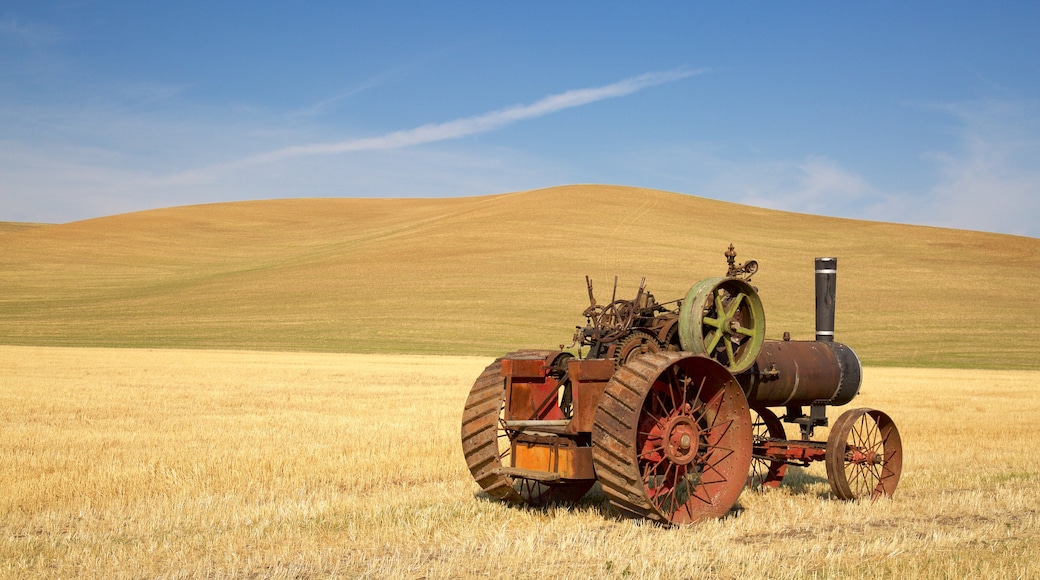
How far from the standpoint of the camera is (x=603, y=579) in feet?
21.3

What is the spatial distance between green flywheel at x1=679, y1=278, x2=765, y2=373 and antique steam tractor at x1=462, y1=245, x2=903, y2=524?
0.04 ft

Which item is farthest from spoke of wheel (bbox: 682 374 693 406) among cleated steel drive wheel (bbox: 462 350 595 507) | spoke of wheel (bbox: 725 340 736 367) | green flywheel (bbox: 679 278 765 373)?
cleated steel drive wheel (bbox: 462 350 595 507)

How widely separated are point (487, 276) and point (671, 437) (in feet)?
148

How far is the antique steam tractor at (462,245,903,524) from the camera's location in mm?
7969

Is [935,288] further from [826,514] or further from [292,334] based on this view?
[826,514]

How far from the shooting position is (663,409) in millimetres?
8406

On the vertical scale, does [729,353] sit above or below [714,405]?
above

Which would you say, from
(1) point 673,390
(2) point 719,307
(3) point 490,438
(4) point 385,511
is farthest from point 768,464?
(4) point 385,511

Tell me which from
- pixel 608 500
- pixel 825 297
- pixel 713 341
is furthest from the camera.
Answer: pixel 825 297

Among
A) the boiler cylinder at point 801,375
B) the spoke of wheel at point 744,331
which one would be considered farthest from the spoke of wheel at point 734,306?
the boiler cylinder at point 801,375

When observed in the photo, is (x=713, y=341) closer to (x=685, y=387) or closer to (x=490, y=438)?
(x=685, y=387)

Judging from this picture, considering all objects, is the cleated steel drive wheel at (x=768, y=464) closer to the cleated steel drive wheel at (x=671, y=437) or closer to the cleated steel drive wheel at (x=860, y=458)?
the cleated steel drive wheel at (x=860, y=458)

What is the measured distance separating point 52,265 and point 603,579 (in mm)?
65411

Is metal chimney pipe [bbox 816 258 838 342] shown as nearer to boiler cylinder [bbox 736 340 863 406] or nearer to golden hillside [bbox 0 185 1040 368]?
boiler cylinder [bbox 736 340 863 406]
